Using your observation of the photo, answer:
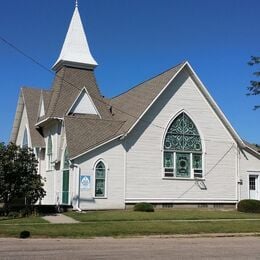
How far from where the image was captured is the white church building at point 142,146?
33438 millimetres

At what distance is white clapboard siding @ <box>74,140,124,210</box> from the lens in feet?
107

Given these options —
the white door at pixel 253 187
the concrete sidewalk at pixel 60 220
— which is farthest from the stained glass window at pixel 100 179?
the white door at pixel 253 187

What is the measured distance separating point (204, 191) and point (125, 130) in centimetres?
742

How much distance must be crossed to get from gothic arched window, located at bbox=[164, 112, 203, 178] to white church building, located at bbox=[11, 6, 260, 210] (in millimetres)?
70

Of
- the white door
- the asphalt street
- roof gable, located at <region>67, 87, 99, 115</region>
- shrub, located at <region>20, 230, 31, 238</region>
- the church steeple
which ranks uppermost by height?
the church steeple

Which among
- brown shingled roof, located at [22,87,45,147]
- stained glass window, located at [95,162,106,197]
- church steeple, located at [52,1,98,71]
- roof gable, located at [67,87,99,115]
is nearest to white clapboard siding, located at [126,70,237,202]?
stained glass window, located at [95,162,106,197]

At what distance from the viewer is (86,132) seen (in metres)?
34.5

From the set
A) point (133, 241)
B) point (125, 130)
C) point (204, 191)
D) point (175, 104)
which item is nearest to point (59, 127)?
point (125, 130)

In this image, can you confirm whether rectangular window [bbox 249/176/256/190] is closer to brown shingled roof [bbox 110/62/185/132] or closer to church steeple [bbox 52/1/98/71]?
brown shingled roof [bbox 110/62/185/132]

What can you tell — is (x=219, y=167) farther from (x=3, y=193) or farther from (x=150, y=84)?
(x=3, y=193)

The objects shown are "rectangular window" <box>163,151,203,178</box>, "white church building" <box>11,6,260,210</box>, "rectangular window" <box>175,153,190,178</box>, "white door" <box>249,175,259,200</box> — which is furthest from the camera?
"white door" <box>249,175,259,200</box>

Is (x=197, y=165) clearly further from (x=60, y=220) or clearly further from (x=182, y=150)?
(x=60, y=220)

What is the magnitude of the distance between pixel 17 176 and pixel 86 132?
683 cm

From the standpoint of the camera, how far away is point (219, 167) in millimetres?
37375
